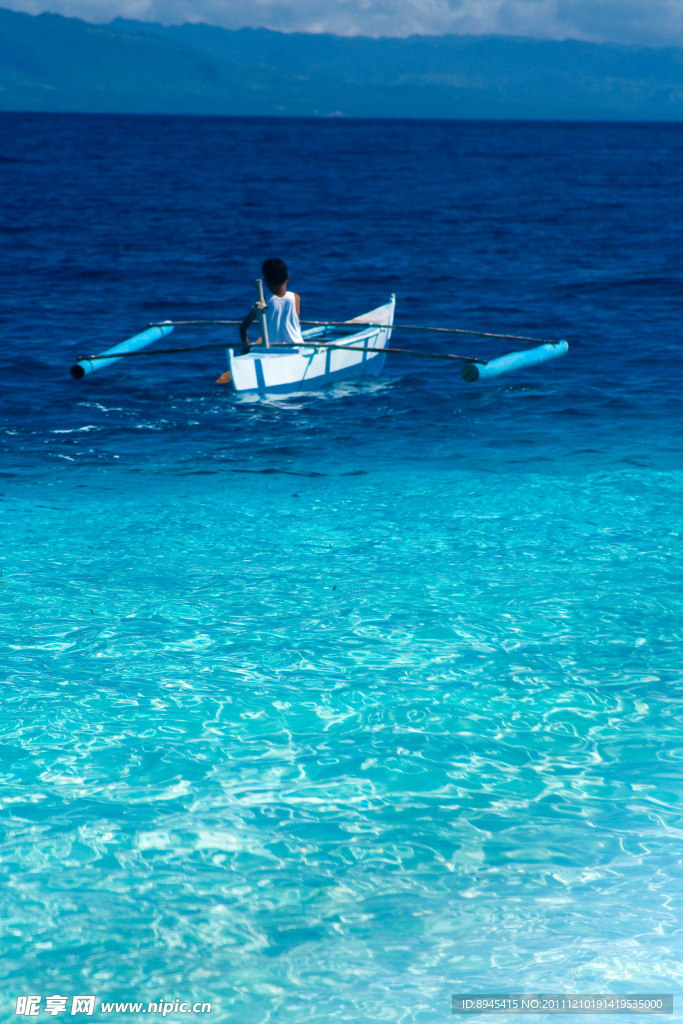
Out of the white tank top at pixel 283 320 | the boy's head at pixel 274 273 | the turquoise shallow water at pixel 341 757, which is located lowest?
the turquoise shallow water at pixel 341 757

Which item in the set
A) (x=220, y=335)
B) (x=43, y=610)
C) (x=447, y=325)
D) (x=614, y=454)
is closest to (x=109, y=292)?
(x=220, y=335)

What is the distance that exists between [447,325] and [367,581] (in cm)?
1259

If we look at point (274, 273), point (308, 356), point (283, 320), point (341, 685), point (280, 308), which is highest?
point (274, 273)

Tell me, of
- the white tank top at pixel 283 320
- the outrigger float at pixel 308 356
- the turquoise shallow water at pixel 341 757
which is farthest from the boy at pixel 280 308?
the turquoise shallow water at pixel 341 757

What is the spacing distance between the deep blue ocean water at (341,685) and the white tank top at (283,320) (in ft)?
3.01

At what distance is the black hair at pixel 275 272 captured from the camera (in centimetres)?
1300

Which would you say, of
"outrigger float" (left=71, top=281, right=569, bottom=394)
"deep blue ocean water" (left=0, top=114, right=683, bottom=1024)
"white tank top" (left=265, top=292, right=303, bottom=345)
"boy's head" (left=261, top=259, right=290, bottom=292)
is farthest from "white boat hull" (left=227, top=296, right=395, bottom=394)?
"boy's head" (left=261, top=259, right=290, bottom=292)

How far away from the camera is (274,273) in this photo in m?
13.1

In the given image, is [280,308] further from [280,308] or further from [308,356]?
[308,356]

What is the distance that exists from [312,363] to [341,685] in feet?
26.7

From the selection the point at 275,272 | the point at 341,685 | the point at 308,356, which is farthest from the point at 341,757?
the point at 308,356

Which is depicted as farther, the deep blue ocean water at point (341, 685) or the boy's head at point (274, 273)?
the boy's head at point (274, 273)

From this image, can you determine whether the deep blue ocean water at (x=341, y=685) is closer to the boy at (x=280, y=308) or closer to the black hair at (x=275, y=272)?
the boy at (x=280, y=308)

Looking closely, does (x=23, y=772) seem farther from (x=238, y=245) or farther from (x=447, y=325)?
(x=238, y=245)
